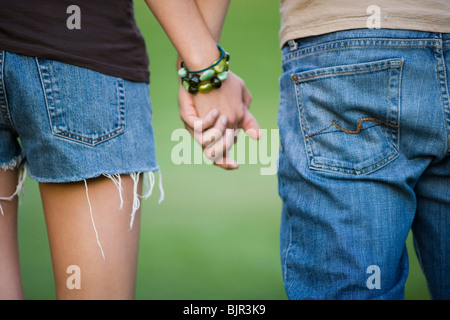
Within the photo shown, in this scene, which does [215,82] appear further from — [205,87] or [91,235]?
[91,235]

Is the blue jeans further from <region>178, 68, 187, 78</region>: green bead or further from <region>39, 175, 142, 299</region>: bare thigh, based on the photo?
<region>39, 175, 142, 299</region>: bare thigh

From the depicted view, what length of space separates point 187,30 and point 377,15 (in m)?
0.37

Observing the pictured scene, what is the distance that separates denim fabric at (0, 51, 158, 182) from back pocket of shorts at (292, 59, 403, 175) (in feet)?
1.12

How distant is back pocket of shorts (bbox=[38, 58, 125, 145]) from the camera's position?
0.82 m

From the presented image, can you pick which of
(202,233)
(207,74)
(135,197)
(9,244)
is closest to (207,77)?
(207,74)

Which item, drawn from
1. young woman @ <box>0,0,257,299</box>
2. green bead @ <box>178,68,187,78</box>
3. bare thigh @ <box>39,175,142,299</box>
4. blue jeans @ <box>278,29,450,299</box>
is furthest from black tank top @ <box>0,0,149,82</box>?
blue jeans @ <box>278,29,450,299</box>

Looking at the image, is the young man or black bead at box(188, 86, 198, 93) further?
black bead at box(188, 86, 198, 93)

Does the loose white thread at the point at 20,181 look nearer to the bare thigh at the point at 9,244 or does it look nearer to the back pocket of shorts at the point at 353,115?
the bare thigh at the point at 9,244

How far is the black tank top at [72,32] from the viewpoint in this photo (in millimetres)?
810

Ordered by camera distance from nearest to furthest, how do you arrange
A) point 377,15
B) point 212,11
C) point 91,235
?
point 377,15 → point 91,235 → point 212,11

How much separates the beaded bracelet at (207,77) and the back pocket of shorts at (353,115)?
0.63ft

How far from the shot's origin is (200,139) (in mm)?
960

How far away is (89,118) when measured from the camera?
0.84 metres

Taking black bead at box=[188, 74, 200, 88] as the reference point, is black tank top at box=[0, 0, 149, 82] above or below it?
above
